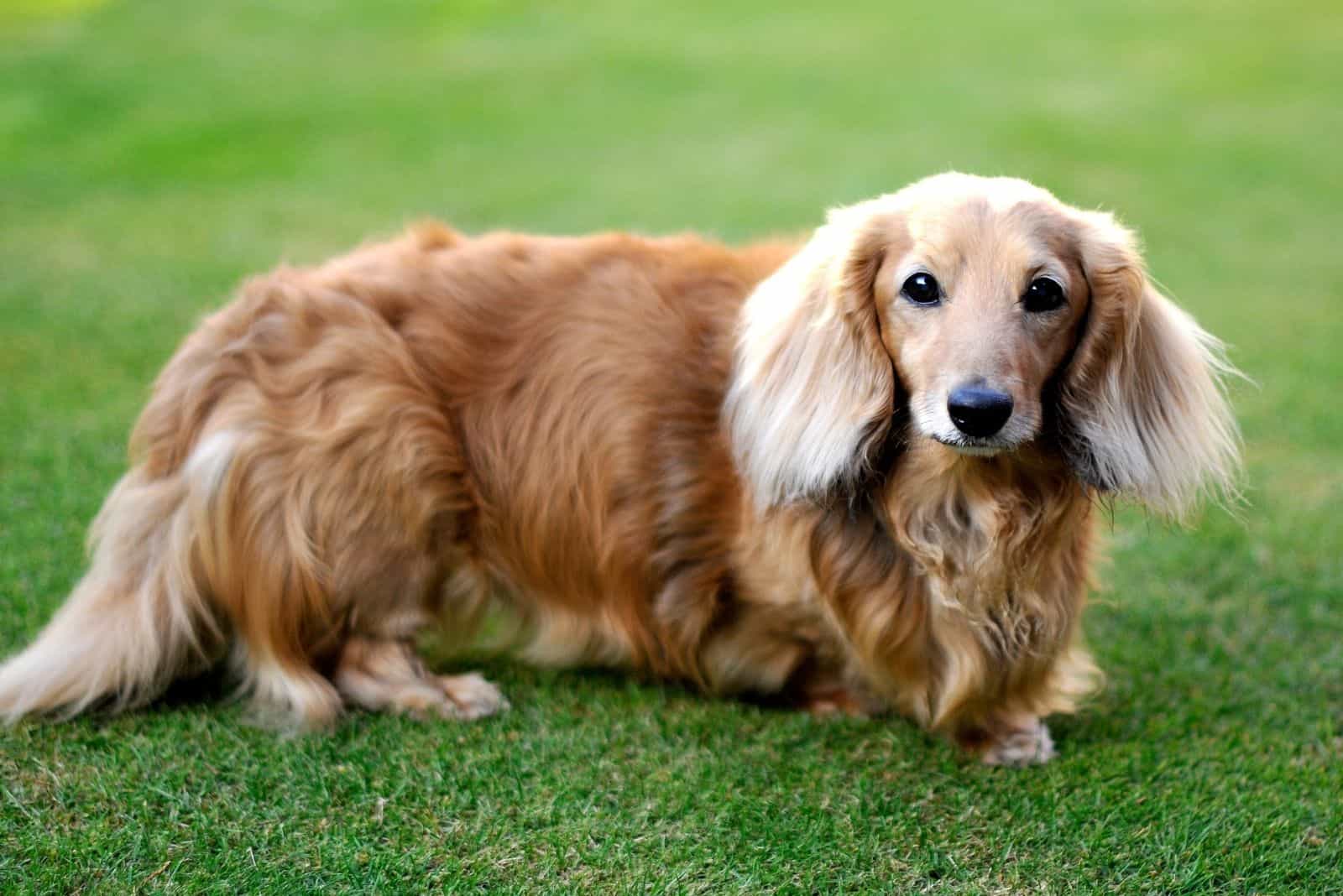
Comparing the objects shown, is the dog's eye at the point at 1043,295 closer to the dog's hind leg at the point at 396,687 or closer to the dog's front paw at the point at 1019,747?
the dog's front paw at the point at 1019,747

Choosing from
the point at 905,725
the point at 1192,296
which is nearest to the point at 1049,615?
the point at 905,725

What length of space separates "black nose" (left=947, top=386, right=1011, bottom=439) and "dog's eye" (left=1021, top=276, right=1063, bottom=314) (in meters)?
0.29

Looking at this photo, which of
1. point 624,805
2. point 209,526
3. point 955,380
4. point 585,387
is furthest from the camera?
point 585,387

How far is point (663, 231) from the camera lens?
8328mm

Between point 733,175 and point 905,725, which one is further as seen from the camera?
point 733,175

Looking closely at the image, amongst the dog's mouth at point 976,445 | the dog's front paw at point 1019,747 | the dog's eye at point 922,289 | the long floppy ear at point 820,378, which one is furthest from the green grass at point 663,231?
the dog's eye at point 922,289

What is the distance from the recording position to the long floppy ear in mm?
3066

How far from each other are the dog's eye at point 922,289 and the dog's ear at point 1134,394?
1.21 feet

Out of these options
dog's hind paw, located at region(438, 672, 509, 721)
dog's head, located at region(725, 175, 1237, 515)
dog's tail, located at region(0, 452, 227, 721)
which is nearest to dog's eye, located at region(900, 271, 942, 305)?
dog's head, located at region(725, 175, 1237, 515)

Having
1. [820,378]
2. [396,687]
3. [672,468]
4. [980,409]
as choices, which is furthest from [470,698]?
[980,409]

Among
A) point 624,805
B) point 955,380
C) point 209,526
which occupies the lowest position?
point 624,805

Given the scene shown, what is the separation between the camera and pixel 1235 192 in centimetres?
957

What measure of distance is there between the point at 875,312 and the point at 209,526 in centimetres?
175

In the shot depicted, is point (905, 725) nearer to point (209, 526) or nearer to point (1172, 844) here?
point (1172, 844)
